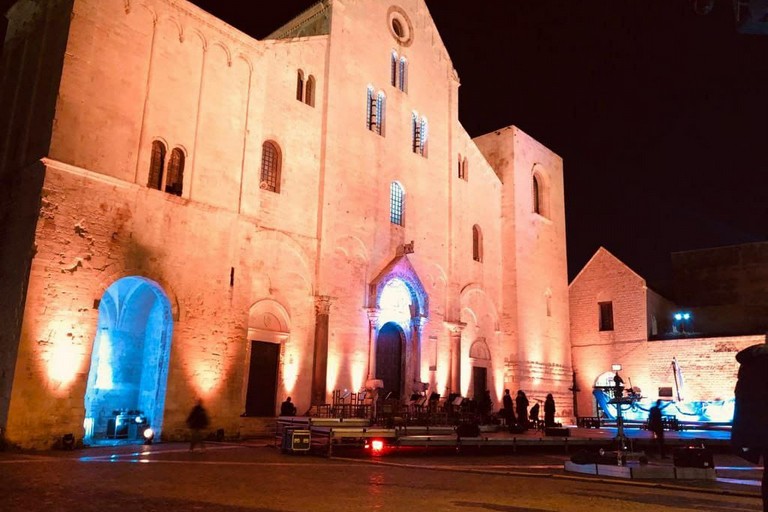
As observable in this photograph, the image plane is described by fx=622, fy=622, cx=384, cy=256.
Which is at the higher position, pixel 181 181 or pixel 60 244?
pixel 181 181

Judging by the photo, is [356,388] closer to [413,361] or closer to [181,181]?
[413,361]

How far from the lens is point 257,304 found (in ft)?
64.9

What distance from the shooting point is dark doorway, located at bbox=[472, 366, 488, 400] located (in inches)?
1083

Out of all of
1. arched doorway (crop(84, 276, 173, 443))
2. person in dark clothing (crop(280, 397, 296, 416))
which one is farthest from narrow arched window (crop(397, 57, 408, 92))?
person in dark clothing (crop(280, 397, 296, 416))

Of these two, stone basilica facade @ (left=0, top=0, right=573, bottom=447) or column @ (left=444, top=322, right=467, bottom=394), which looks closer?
stone basilica facade @ (left=0, top=0, right=573, bottom=447)

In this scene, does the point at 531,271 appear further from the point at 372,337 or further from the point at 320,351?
the point at 320,351

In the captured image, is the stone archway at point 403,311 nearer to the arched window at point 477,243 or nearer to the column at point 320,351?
the column at point 320,351

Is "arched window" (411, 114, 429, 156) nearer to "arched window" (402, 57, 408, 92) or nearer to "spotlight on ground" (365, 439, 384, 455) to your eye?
"arched window" (402, 57, 408, 92)

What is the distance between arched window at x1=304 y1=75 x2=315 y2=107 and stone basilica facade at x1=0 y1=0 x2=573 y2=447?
52mm

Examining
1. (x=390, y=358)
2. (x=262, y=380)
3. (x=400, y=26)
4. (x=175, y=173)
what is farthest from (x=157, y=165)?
(x=400, y=26)

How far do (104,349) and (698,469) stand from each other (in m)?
17.4

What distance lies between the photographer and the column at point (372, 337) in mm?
22578

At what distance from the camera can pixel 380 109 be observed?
2528 cm

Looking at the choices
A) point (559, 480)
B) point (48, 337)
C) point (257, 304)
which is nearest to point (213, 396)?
point (257, 304)
